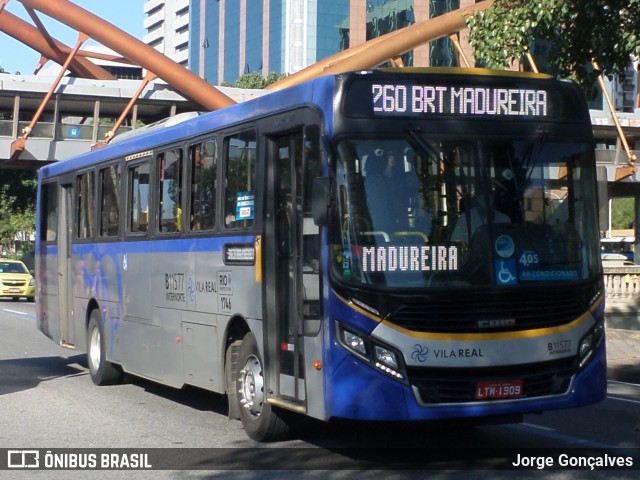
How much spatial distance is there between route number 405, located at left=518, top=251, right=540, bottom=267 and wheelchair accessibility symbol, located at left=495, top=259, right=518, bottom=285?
8 centimetres

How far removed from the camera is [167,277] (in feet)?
40.4

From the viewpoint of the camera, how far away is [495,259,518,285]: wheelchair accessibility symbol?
8.65m

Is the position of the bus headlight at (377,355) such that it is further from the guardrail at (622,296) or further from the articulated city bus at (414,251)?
the guardrail at (622,296)

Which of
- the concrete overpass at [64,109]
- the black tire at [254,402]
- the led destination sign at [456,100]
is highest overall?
the concrete overpass at [64,109]

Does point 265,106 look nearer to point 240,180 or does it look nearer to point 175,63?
point 240,180

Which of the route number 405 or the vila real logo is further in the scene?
the route number 405

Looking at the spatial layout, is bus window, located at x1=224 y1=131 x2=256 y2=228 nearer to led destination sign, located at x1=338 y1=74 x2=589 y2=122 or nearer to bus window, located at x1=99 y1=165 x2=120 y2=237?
led destination sign, located at x1=338 y1=74 x2=589 y2=122

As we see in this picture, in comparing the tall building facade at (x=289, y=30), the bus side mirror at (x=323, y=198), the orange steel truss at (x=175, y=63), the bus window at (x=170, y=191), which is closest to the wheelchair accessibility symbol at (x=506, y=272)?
the bus side mirror at (x=323, y=198)

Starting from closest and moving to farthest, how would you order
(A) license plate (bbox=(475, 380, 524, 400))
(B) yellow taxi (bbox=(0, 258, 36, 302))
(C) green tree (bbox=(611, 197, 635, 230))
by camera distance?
(A) license plate (bbox=(475, 380, 524, 400)) < (B) yellow taxi (bbox=(0, 258, 36, 302)) < (C) green tree (bbox=(611, 197, 635, 230))

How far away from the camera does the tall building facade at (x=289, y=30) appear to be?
310 ft

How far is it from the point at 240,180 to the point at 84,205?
5.90 meters

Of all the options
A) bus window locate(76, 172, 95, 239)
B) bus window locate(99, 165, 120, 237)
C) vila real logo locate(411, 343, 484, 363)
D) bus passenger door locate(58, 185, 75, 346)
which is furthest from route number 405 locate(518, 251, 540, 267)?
bus passenger door locate(58, 185, 75, 346)

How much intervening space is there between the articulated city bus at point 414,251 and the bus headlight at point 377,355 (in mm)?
17

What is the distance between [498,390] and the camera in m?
8.55
